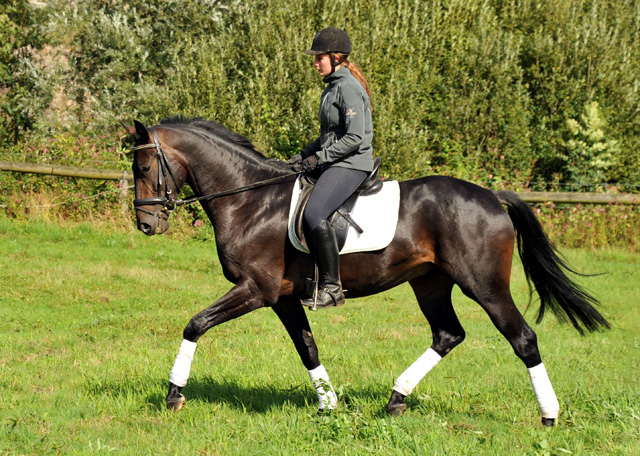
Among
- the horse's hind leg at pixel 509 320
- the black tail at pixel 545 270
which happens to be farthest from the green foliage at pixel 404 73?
the horse's hind leg at pixel 509 320

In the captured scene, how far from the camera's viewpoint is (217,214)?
6.11 meters

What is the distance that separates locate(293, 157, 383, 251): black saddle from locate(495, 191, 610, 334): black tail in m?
1.22

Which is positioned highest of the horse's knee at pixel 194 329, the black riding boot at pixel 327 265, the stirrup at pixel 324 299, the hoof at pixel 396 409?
the black riding boot at pixel 327 265

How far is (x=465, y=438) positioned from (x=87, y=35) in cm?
1937

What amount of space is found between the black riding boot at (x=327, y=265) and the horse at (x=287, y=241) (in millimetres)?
205

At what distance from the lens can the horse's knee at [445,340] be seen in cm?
647

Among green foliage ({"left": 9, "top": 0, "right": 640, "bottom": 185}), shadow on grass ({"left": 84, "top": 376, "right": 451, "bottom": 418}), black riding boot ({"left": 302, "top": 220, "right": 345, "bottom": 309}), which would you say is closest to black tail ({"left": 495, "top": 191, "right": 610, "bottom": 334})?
shadow on grass ({"left": 84, "top": 376, "right": 451, "bottom": 418})

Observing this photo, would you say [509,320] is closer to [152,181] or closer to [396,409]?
[396,409]

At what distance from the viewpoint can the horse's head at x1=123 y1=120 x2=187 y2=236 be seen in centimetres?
597

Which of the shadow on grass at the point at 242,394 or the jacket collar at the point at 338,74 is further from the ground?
the jacket collar at the point at 338,74

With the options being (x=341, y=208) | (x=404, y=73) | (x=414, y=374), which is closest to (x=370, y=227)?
(x=341, y=208)

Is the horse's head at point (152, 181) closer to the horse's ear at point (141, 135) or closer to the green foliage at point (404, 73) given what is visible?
the horse's ear at point (141, 135)

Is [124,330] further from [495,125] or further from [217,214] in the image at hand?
[495,125]

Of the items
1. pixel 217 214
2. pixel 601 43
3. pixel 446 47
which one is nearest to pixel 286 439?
pixel 217 214
